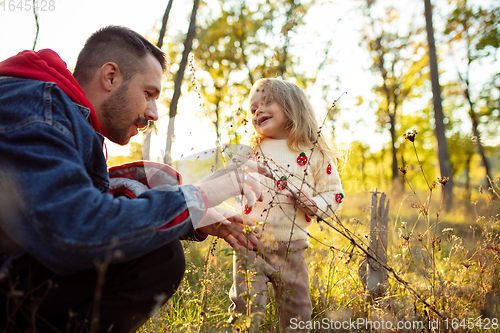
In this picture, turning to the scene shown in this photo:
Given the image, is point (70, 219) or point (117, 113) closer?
point (70, 219)

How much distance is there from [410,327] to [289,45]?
372 inches

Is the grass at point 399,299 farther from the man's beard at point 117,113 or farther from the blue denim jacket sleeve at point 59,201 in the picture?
the man's beard at point 117,113

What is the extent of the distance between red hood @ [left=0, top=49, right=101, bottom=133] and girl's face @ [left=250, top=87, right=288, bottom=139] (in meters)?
1.51

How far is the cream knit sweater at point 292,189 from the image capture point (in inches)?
95.1

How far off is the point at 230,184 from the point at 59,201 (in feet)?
2.27

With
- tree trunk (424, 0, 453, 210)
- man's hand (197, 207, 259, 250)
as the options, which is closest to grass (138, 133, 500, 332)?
man's hand (197, 207, 259, 250)

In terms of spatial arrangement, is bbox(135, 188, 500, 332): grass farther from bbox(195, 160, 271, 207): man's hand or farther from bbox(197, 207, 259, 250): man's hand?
bbox(195, 160, 271, 207): man's hand

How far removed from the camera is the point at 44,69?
144cm

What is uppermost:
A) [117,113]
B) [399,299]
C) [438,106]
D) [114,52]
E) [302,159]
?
[438,106]

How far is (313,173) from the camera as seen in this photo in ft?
8.65

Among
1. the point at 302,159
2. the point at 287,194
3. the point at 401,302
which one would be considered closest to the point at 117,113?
the point at 287,194

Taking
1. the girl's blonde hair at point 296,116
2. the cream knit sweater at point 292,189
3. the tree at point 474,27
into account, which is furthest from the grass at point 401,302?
the tree at point 474,27

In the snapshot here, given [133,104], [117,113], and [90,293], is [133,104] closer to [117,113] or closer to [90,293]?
[117,113]

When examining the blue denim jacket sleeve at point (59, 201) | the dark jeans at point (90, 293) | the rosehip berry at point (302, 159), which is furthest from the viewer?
the rosehip berry at point (302, 159)
